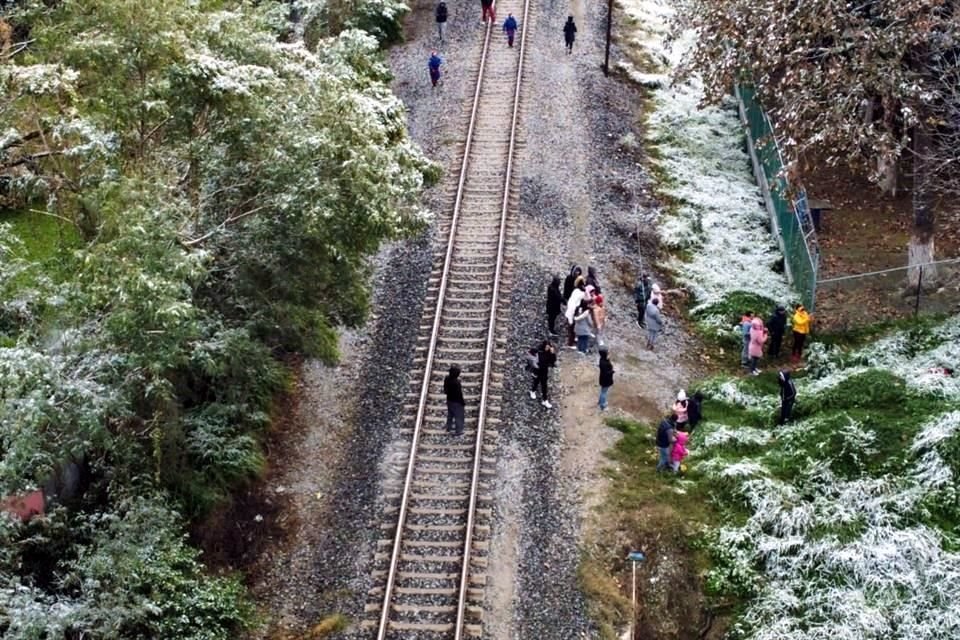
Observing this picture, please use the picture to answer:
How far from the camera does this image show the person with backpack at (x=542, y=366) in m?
19.8

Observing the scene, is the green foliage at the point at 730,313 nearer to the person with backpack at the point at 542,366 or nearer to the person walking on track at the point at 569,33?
the person with backpack at the point at 542,366

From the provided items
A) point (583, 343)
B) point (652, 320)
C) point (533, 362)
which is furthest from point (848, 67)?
point (533, 362)

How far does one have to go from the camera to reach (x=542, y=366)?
65.1ft

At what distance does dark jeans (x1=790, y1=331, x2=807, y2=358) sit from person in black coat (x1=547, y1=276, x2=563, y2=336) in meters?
5.14

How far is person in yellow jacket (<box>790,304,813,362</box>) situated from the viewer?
22.0 meters

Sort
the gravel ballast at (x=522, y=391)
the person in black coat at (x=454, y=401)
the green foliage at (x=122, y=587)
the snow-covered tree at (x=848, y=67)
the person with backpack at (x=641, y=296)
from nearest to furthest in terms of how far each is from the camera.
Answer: the green foliage at (x=122, y=587), the gravel ballast at (x=522, y=391), the person in black coat at (x=454, y=401), the snow-covered tree at (x=848, y=67), the person with backpack at (x=641, y=296)

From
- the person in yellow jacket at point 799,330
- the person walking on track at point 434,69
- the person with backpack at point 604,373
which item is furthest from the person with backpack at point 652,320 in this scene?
the person walking on track at point 434,69

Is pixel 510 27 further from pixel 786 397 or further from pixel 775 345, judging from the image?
pixel 786 397

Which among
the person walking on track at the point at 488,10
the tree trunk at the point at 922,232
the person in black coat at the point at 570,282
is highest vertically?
the person walking on track at the point at 488,10

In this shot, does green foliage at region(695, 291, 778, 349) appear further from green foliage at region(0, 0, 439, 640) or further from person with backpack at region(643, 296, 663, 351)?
green foliage at region(0, 0, 439, 640)

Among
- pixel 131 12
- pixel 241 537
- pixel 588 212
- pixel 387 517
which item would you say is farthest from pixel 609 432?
pixel 131 12

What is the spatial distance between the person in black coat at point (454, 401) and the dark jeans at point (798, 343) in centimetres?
786

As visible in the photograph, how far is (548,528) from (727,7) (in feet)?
47.4

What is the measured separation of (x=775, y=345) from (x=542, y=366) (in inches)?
231
